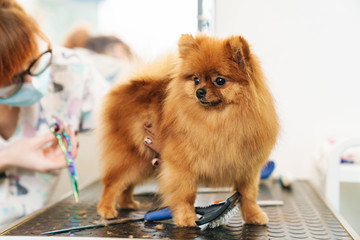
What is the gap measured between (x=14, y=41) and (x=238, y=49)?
2.07ft

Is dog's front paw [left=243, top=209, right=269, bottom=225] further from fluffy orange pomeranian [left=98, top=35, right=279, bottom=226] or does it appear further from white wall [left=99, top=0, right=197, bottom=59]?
white wall [left=99, top=0, right=197, bottom=59]

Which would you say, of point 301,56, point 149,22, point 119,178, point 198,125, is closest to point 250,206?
point 198,125

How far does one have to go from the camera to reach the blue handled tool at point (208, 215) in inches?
30.9

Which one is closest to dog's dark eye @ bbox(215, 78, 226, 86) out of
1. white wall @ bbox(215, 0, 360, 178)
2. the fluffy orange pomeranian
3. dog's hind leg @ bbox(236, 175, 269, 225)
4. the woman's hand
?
the fluffy orange pomeranian

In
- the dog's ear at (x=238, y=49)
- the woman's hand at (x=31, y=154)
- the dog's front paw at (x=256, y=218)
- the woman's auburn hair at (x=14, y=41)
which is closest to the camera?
the dog's ear at (x=238, y=49)

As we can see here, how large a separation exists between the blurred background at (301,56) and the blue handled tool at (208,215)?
7.0 inches

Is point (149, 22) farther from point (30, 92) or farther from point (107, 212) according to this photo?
point (107, 212)

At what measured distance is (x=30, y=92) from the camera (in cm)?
112

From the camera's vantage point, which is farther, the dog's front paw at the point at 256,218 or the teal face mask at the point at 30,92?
the teal face mask at the point at 30,92

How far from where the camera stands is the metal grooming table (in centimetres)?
78

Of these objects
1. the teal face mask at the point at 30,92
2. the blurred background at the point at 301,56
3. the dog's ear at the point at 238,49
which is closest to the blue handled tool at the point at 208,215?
the blurred background at the point at 301,56

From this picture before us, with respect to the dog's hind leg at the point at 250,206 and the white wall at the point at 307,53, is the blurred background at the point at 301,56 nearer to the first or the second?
the white wall at the point at 307,53

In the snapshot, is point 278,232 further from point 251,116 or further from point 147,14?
point 147,14

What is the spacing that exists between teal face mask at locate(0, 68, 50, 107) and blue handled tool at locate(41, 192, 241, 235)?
470 mm
